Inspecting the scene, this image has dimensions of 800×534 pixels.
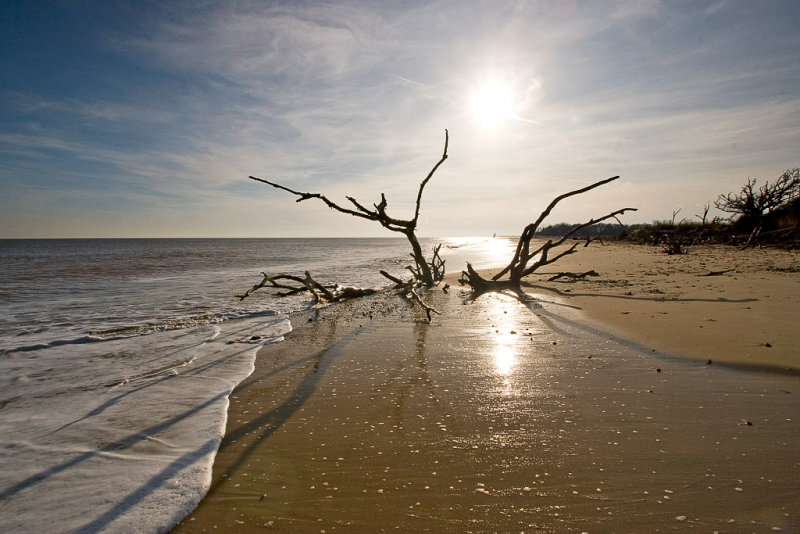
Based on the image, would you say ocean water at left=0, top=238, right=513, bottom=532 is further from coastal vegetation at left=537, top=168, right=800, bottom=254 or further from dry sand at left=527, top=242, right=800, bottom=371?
coastal vegetation at left=537, top=168, right=800, bottom=254

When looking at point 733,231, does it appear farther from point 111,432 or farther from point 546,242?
point 111,432

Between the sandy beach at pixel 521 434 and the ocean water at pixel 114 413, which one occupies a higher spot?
the sandy beach at pixel 521 434

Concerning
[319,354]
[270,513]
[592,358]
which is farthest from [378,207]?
[270,513]

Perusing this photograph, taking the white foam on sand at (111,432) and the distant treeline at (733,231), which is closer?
the white foam on sand at (111,432)

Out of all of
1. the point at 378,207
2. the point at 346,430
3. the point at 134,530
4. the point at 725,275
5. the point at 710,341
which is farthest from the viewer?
the point at 725,275

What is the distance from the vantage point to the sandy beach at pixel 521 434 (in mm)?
1832

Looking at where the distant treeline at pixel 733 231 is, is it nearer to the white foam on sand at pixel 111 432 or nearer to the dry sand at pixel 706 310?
the dry sand at pixel 706 310

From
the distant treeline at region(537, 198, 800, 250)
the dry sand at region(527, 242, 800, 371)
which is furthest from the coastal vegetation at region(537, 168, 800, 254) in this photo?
the dry sand at region(527, 242, 800, 371)

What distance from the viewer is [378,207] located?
8.81 metres

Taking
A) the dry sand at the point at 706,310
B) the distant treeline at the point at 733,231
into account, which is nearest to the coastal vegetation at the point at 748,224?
the distant treeline at the point at 733,231

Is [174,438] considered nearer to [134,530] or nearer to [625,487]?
[134,530]

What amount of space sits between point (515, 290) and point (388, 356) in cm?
616

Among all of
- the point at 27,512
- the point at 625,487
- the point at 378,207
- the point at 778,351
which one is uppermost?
the point at 378,207

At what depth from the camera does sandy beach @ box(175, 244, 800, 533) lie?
1.83 metres
